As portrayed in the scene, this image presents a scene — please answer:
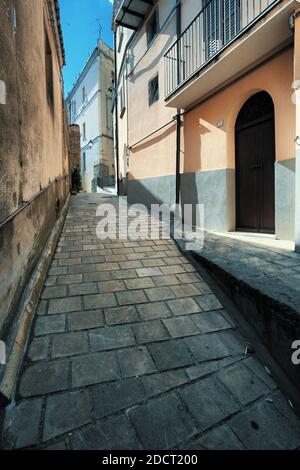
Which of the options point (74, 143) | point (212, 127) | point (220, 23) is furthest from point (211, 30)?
point (74, 143)

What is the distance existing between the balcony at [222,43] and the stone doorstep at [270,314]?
135 inches

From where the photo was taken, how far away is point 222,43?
512 centimetres

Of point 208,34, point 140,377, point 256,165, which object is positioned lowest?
point 140,377

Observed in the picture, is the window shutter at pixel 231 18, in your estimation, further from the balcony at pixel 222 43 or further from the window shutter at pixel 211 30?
the window shutter at pixel 211 30

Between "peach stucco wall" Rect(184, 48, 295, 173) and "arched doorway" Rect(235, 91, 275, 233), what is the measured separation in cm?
18

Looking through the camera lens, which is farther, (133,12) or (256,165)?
(133,12)

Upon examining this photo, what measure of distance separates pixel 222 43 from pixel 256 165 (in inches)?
95.7

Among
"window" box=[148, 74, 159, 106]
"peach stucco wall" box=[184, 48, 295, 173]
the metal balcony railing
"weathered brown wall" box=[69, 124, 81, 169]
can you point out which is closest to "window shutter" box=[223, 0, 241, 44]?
the metal balcony railing

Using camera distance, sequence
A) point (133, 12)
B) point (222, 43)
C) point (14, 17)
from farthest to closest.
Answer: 1. point (133, 12)
2. point (222, 43)
3. point (14, 17)

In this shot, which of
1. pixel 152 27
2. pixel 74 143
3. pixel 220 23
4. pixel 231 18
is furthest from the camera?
pixel 74 143

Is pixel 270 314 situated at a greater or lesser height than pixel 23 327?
greater

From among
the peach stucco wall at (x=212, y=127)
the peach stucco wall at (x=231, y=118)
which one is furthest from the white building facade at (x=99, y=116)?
the peach stucco wall at (x=231, y=118)

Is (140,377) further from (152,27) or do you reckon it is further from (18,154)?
(152,27)

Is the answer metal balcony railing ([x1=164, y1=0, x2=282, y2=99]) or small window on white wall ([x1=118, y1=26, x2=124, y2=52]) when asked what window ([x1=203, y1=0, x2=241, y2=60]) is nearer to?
metal balcony railing ([x1=164, y1=0, x2=282, y2=99])
